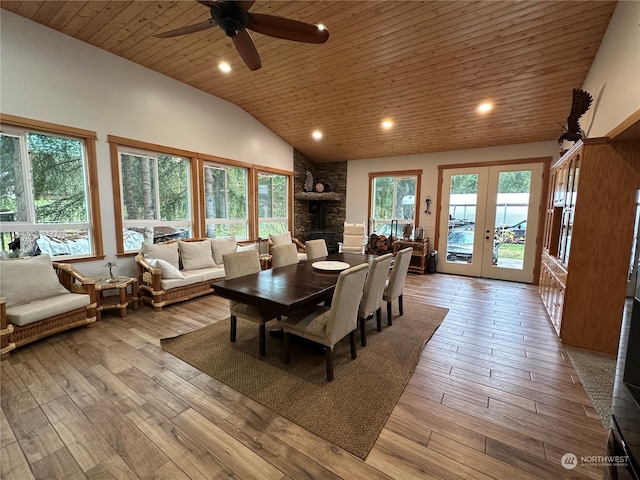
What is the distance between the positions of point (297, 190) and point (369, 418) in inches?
236

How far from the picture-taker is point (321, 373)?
7.59ft

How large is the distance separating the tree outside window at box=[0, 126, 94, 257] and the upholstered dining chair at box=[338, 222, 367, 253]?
4.75 m

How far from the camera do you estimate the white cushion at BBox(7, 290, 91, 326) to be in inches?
102

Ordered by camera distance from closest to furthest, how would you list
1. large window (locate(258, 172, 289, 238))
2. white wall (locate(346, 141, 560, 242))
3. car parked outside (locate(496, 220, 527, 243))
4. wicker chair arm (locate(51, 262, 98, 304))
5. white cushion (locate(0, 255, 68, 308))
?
white cushion (locate(0, 255, 68, 308))
wicker chair arm (locate(51, 262, 98, 304))
white wall (locate(346, 141, 560, 242))
car parked outside (locate(496, 220, 527, 243))
large window (locate(258, 172, 289, 238))

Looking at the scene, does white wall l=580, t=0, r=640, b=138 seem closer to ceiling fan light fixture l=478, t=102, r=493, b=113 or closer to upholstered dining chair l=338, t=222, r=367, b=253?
ceiling fan light fixture l=478, t=102, r=493, b=113

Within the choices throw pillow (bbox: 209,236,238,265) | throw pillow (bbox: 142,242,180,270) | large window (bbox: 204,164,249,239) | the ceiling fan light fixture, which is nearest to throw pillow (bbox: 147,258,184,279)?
throw pillow (bbox: 142,242,180,270)

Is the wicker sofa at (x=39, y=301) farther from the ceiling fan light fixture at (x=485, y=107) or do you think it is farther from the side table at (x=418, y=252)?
the ceiling fan light fixture at (x=485, y=107)

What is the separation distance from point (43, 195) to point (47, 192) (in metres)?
0.06

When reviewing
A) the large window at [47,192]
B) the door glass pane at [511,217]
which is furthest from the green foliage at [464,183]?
the large window at [47,192]

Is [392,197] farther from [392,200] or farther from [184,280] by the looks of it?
[184,280]

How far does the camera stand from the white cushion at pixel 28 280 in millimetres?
2744

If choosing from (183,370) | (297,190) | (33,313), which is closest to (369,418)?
(183,370)

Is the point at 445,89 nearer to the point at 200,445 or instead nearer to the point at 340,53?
the point at 340,53

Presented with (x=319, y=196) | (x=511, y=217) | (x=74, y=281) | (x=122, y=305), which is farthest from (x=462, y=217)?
(x=74, y=281)
